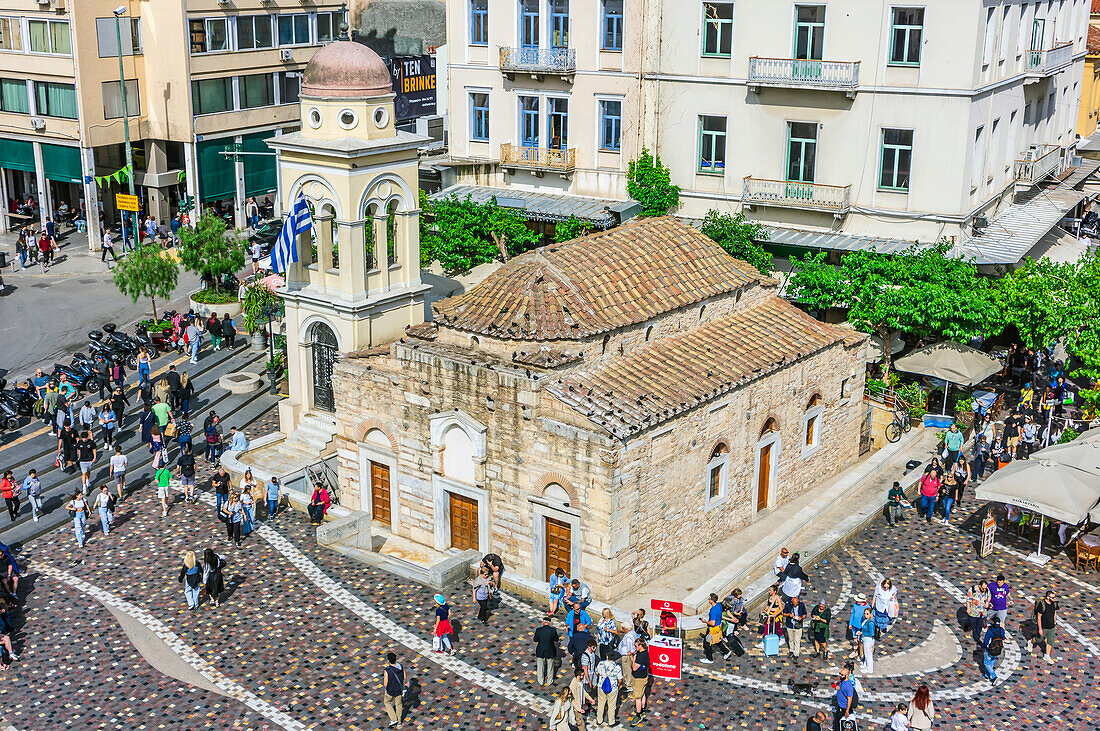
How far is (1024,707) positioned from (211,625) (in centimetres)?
1867

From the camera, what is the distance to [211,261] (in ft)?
165

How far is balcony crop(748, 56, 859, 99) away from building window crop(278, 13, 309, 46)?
114 feet

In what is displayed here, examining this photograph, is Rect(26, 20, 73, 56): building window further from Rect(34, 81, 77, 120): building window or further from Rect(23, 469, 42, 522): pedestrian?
Rect(23, 469, 42, 522): pedestrian

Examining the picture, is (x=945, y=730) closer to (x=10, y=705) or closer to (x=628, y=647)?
(x=628, y=647)

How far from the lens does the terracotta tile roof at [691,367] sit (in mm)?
29766

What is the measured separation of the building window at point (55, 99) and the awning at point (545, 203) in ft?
74.7

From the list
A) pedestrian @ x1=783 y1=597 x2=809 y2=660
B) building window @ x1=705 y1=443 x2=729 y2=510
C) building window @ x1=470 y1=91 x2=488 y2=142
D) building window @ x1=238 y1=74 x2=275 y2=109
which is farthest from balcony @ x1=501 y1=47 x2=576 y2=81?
pedestrian @ x1=783 y1=597 x2=809 y2=660

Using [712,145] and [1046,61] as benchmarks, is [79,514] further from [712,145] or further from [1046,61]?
[1046,61]

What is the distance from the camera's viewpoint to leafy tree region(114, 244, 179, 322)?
48281mm

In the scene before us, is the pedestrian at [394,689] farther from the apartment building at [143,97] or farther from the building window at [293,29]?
the building window at [293,29]

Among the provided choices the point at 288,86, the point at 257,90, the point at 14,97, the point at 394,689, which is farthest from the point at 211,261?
the point at 394,689

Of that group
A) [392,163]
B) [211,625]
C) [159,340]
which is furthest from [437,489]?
[159,340]

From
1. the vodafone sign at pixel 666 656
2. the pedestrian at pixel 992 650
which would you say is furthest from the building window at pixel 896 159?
the vodafone sign at pixel 666 656

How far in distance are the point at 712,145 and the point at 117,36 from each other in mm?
33024
